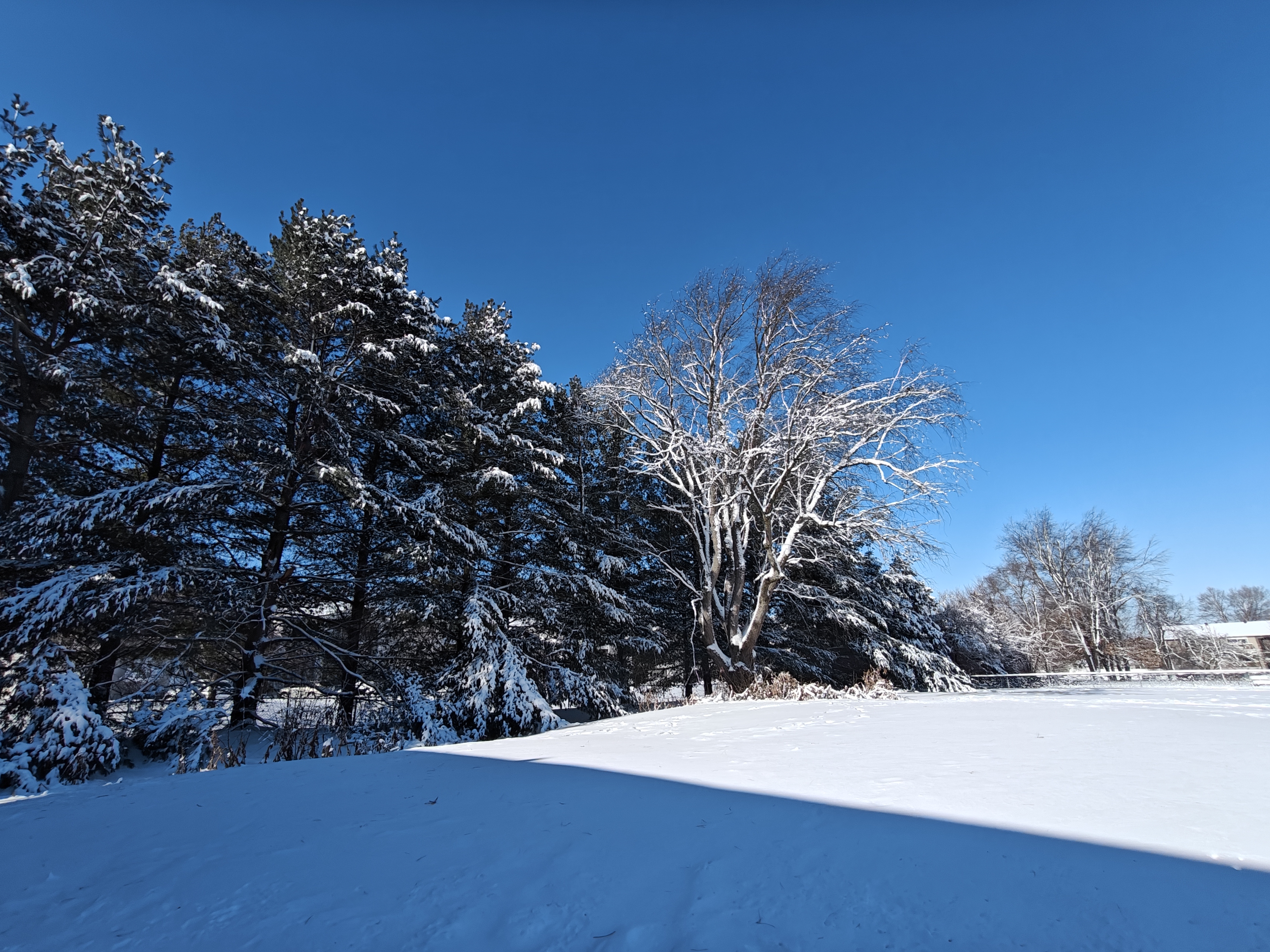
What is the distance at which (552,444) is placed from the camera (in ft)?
50.0

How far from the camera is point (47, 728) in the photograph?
725 cm

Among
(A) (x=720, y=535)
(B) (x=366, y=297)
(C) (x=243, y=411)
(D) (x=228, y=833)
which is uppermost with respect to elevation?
(B) (x=366, y=297)

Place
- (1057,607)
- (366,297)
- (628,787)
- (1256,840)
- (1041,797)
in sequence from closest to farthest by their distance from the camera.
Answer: (1256,840) < (1041,797) < (628,787) < (366,297) < (1057,607)

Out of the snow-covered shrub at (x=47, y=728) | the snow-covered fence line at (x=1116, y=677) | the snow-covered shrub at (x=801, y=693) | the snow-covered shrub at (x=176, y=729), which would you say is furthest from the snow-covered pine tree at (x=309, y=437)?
the snow-covered fence line at (x=1116, y=677)

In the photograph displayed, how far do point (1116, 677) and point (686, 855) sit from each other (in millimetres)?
33812

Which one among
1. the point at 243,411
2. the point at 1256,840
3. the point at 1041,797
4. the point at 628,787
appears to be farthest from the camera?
the point at 243,411

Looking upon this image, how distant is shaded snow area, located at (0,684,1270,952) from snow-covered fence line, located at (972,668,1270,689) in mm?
23474

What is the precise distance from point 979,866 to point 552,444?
13755 millimetres

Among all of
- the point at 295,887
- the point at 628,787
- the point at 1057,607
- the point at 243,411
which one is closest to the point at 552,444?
the point at 243,411

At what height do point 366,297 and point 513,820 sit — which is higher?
point 366,297

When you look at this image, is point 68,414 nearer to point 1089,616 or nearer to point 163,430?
point 163,430

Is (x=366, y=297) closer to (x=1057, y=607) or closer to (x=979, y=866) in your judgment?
(x=979, y=866)

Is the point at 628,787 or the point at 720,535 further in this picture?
the point at 720,535

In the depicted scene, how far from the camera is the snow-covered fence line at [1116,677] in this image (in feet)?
76.6
